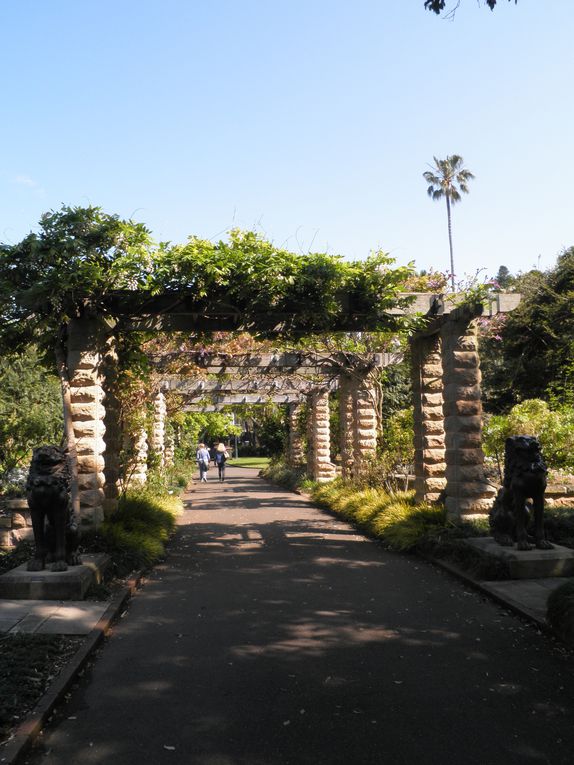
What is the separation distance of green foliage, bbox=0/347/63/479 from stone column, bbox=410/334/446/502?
9370 millimetres

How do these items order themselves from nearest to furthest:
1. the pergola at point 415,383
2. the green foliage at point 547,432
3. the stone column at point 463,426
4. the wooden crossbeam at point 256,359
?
1. the pergola at point 415,383
2. the stone column at point 463,426
3. the green foliage at point 547,432
4. the wooden crossbeam at point 256,359

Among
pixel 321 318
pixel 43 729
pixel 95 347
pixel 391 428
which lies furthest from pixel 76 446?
pixel 391 428

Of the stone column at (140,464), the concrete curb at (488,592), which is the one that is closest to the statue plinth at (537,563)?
the concrete curb at (488,592)

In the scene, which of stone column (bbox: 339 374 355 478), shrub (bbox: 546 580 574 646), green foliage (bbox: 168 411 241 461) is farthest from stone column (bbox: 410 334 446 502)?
green foliage (bbox: 168 411 241 461)

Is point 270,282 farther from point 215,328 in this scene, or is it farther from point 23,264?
point 23,264

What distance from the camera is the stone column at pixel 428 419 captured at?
11172 millimetres

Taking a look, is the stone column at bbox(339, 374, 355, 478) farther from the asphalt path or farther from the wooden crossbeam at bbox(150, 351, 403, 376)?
the asphalt path

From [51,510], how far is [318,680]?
3.79 m

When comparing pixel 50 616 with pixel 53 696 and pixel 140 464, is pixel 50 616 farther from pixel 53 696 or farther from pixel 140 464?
pixel 140 464

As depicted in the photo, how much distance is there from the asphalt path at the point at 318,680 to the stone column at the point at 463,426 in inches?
71.6

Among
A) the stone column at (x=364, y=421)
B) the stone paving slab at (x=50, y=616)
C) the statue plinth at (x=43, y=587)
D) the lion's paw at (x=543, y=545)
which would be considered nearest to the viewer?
the stone paving slab at (x=50, y=616)

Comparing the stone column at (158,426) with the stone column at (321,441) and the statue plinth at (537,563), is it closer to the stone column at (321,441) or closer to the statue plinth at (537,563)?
the stone column at (321,441)

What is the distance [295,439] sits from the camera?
2759 cm

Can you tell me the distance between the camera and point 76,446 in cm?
885
